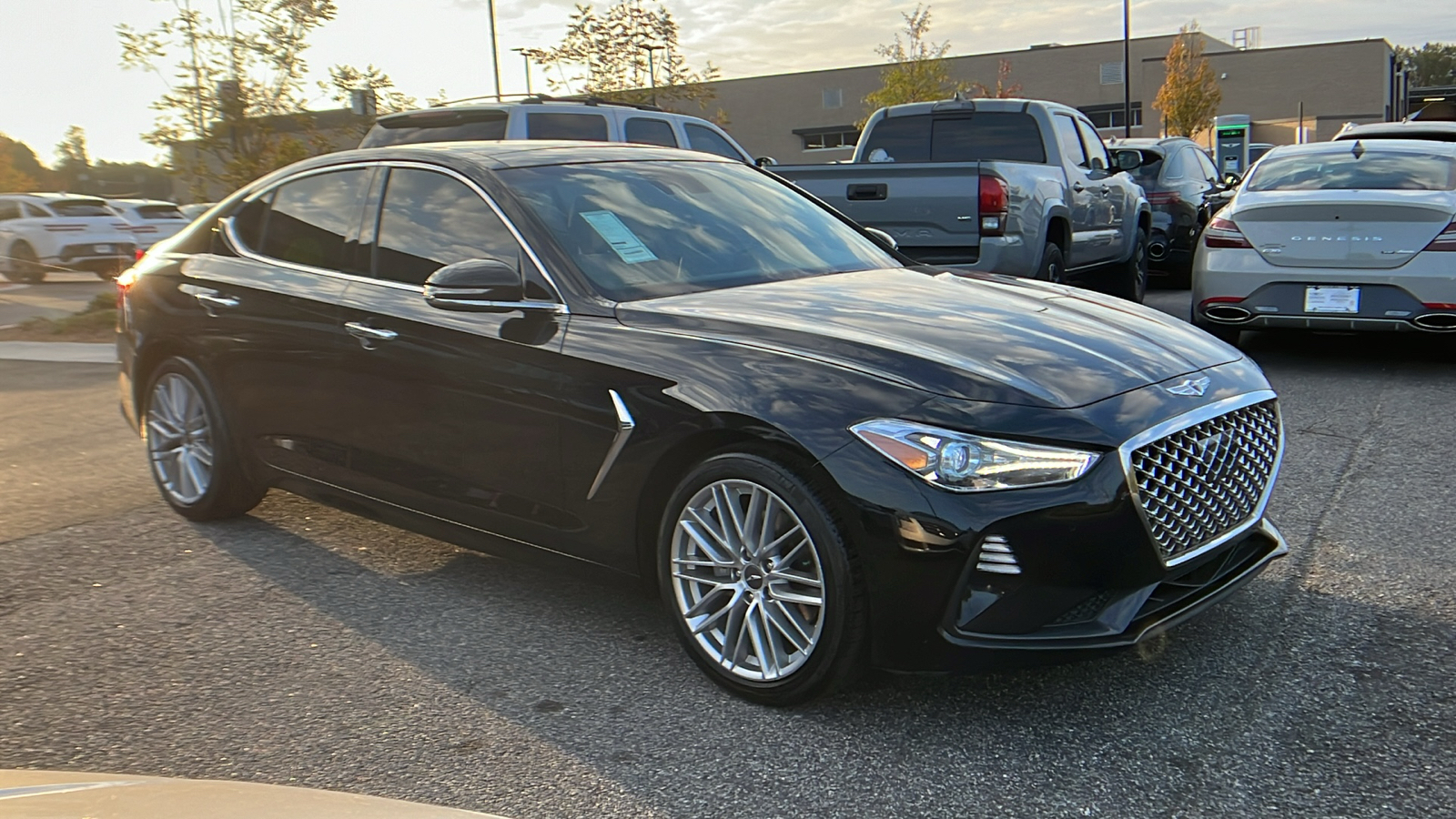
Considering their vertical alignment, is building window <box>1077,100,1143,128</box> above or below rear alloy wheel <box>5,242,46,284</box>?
above

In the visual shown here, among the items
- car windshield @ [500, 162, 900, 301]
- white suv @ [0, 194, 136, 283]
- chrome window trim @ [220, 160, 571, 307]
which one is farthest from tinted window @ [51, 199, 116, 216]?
car windshield @ [500, 162, 900, 301]

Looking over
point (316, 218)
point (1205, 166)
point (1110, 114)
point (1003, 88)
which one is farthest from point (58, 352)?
point (1110, 114)

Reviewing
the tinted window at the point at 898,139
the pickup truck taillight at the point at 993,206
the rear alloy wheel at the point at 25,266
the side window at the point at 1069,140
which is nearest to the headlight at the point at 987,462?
the pickup truck taillight at the point at 993,206

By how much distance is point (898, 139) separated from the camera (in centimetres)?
1162

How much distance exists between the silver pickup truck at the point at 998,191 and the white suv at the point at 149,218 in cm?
1651

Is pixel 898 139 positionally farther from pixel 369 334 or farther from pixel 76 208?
pixel 76 208

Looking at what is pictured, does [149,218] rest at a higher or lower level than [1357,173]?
higher

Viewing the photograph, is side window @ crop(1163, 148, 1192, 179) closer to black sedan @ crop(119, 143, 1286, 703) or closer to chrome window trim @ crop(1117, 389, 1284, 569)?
black sedan @ crop(119, 143, 1286, 703)

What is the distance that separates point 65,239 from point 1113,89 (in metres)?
47.2

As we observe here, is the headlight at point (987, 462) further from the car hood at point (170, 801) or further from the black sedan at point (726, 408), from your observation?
the car hood at point (170, 801)

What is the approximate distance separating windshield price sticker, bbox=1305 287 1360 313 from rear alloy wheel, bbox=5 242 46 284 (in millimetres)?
21922

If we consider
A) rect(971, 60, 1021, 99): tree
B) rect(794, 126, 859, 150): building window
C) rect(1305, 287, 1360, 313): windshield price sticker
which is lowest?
rect(1305, 287, 1360, 313): windshield price sticker

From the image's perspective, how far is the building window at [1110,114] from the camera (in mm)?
58219

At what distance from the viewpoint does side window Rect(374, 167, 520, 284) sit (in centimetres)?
435
